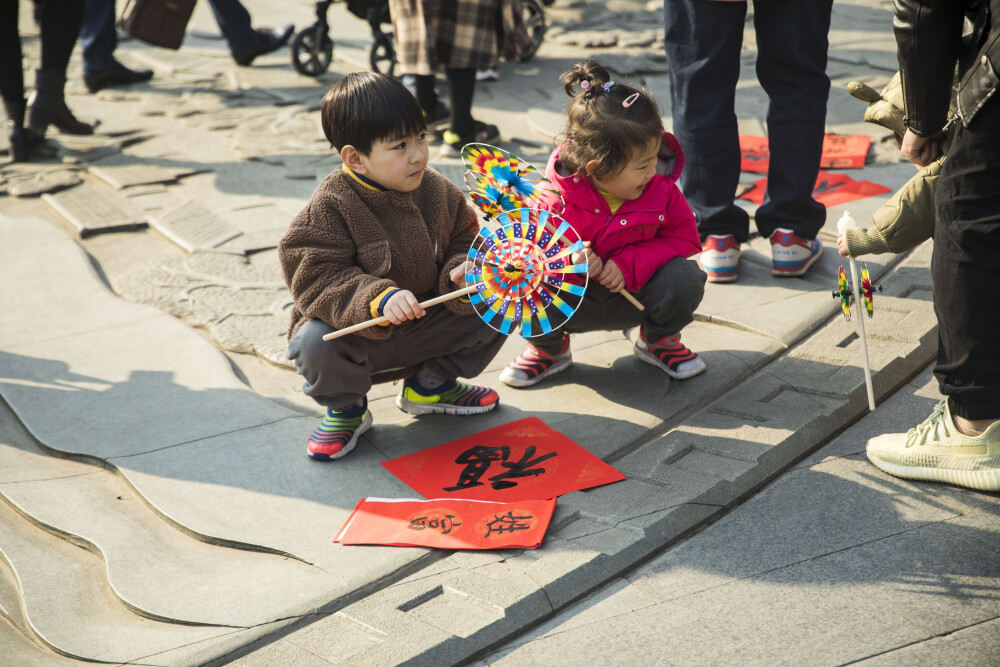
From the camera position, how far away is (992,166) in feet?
5.36

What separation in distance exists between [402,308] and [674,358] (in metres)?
0.80

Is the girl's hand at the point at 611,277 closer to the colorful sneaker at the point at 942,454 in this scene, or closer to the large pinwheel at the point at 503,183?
the large pinwheel at the point at 503,183

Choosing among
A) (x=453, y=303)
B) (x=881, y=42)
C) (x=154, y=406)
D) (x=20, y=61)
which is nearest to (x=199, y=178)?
(x=20, y=61)

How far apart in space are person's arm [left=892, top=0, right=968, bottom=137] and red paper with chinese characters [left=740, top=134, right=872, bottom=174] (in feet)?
5.35

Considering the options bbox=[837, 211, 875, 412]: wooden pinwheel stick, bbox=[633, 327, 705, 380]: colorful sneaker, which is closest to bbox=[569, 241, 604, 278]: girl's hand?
bbox=[633, 327, 705, 380]: colorful sneaker

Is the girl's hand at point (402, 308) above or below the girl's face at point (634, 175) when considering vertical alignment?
below

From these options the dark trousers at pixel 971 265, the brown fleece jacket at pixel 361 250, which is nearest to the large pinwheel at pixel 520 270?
Result: the brown fleece jacket at pixel 361 250

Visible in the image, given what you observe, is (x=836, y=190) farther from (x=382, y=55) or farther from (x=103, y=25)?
(x=103, y=25)

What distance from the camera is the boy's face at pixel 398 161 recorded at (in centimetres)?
203

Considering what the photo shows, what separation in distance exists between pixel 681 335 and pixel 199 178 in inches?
99.5

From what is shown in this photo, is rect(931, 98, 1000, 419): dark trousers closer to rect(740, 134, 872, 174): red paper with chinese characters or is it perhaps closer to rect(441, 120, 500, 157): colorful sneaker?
rect(740, 134, 872, 174): red paper with chinese characters

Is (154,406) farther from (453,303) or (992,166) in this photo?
(992,166)

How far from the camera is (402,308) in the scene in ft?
6.32

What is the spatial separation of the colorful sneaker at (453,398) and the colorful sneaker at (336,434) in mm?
179
